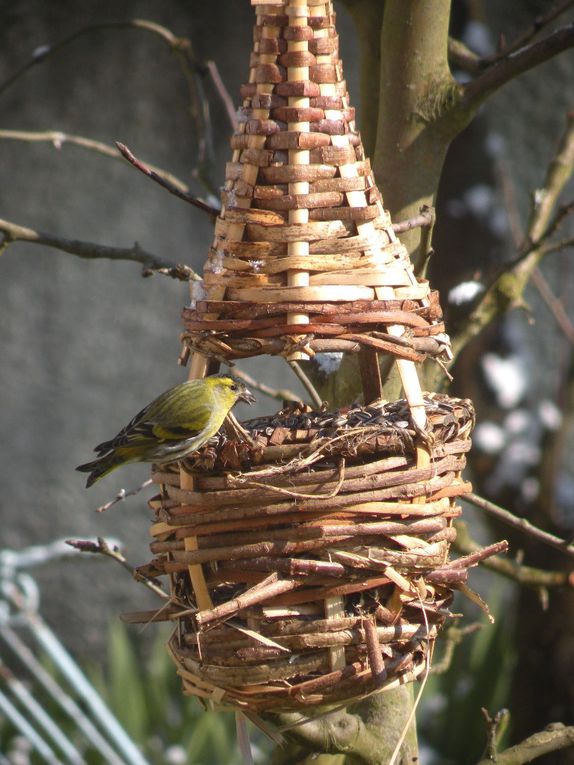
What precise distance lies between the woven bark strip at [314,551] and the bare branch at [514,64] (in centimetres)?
67

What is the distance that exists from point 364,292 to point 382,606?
0.41m

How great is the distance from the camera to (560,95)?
433 centimetres

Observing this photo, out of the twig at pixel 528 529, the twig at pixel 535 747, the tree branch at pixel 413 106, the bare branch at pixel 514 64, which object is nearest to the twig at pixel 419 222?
the tree branch at pixel 413 106

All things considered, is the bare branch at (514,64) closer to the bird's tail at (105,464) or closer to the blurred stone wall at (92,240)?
the bird's tail at (105,464)

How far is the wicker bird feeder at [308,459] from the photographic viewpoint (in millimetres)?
1297

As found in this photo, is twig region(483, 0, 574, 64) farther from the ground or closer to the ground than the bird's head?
farther from the ground

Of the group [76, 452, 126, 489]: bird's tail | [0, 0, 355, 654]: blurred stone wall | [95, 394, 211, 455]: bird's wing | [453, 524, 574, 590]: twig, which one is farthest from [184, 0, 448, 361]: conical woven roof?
[0, 0, 355, 654]: blurred stone wall

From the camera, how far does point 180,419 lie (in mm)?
1679

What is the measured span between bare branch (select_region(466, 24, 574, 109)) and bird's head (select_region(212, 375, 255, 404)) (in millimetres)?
651

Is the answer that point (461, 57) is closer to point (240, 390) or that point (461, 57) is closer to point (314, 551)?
point (240, 390)

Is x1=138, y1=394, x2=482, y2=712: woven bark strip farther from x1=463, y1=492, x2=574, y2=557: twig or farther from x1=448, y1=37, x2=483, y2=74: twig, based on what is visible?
x1=448, y1=37, x2=483, y2=74: twig

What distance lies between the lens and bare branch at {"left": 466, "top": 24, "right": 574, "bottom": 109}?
1.66m

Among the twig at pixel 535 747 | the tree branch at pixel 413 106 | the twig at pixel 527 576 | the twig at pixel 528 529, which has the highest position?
the tree branch at pixel 413 106

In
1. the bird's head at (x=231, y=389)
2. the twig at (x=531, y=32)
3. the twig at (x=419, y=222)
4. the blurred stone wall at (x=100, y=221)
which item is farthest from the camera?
the blurred stone wall at (x=100, y=221)
